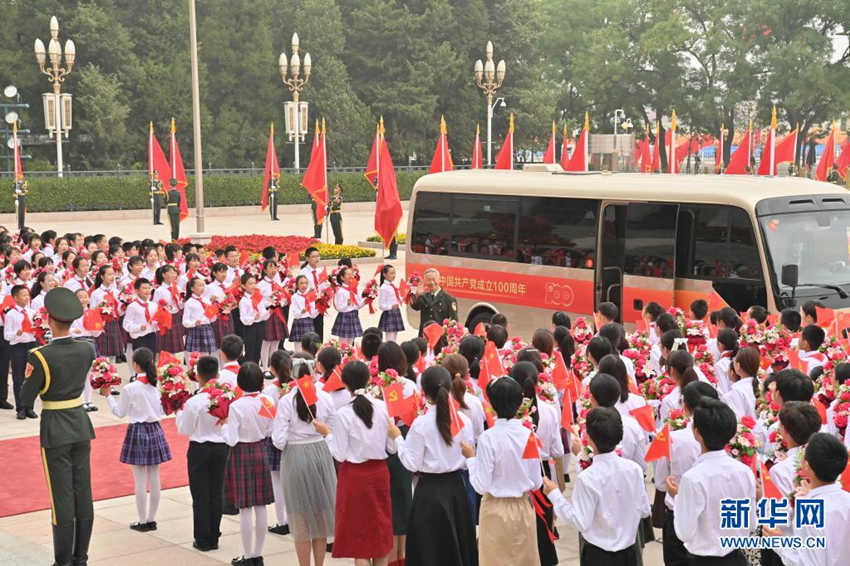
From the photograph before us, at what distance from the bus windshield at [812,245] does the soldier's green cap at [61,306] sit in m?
8.15

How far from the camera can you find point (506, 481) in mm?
6676

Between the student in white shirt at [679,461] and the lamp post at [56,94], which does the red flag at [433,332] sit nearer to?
the student in white shirt at [679,461]

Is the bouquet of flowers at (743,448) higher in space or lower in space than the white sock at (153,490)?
higher

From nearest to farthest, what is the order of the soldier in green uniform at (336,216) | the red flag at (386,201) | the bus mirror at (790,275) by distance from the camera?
the bus mirror at (790,275), the red flag at (386,201), the soldier in green uniform at (336,216)

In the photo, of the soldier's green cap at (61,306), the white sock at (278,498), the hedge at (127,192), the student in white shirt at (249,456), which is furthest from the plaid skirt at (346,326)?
the hedge at (127,192)

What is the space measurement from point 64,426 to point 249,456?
1265 mm

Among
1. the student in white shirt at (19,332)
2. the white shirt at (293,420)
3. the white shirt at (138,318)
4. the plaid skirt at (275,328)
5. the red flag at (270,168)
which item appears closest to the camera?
the white shirt at (293,420)

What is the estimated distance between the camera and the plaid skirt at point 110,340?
1520 centimetres

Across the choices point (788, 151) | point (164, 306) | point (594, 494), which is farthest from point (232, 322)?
point (788, 151)

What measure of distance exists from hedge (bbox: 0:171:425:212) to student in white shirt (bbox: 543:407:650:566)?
3952cm

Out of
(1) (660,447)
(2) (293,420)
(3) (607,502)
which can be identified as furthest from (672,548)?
(2) (293,420)

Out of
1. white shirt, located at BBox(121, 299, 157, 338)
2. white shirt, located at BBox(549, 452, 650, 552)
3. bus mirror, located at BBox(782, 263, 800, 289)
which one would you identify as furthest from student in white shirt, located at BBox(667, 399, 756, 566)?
white shirt, located at BBox(121, 299, 157, 338)

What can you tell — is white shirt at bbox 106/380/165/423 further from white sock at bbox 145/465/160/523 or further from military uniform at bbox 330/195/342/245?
military uniform at bbox 330/195/342/245

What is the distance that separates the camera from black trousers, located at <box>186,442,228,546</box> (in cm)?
864
